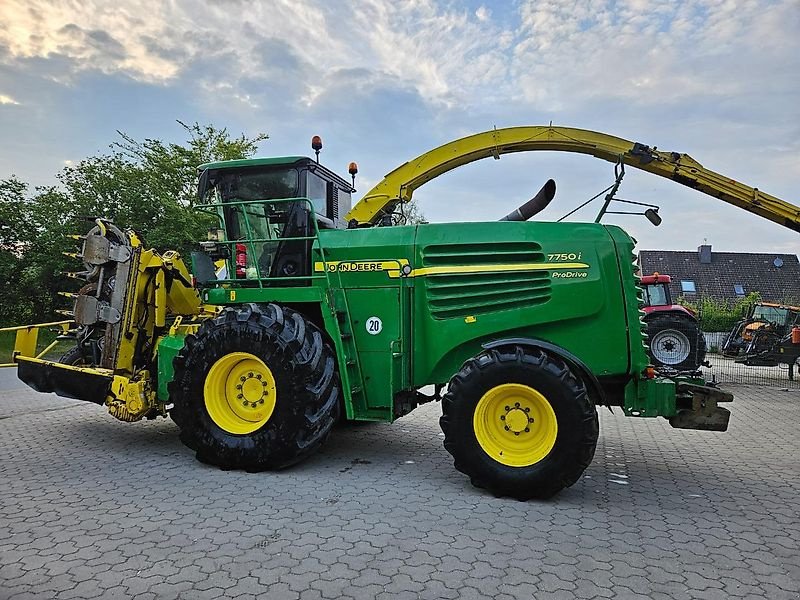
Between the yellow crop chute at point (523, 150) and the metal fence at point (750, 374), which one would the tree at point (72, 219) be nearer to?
the yellow crop chute at point (523, 150)

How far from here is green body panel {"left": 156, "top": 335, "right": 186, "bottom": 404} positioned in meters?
5.89

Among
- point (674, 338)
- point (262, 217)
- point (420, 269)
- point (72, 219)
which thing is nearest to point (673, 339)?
point (674, 338)

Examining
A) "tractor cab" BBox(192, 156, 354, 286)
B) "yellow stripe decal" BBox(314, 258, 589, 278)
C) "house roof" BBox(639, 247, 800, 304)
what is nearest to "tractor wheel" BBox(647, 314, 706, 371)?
"yellow stripe decal" BBox(314, 258, 589, 278)

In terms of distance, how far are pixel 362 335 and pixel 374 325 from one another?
0.50 feet

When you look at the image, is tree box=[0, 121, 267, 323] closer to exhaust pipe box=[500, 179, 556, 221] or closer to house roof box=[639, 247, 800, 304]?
exhaust pipe box=[500, 179, 556, 221]

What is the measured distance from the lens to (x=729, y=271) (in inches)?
1469

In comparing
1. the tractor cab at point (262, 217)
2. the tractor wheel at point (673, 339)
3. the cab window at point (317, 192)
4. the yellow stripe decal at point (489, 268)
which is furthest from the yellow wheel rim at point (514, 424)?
the tractor wheel at point (673, 339)

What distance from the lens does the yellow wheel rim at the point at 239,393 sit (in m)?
5.43

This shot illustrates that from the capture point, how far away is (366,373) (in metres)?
5.60

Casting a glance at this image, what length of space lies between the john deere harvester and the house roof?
32862 mm

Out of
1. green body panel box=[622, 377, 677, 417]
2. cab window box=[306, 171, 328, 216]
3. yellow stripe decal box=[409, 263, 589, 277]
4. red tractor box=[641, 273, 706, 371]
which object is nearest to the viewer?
green body panel box=[622, 377, 677, 417]

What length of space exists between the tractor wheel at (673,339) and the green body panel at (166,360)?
417 inches

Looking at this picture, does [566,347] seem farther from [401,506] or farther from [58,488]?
[58,488]

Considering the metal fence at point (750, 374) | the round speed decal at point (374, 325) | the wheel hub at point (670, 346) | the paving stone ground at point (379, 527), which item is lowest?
the metal fence at point (750, 374)
